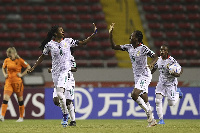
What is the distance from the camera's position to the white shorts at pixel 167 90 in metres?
12.7

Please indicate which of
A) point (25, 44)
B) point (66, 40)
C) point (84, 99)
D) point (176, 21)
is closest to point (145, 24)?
point (176, 21)

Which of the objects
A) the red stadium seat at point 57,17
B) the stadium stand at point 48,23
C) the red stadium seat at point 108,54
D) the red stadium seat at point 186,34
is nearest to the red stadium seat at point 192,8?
the red stadium seat at point 186,34

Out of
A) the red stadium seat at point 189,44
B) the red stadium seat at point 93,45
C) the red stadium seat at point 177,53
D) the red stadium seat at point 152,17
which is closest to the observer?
the red stadium seat at point 177,53

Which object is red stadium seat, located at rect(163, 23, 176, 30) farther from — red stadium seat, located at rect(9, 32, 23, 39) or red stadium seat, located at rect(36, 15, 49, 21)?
red stadium seat, located at rect(9, 32, 23, 39)

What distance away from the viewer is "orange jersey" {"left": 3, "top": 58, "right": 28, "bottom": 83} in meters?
14.2

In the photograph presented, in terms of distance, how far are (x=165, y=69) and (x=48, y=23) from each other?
37.5 feet

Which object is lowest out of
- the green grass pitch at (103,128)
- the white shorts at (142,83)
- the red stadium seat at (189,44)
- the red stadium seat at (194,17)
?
the green grass pitch at (103,128)

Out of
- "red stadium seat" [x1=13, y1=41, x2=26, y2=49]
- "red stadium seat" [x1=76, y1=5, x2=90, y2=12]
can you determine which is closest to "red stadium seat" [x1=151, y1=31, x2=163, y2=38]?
"red stadium seat" [x1=76, y1=5, x2=90, y2=12]

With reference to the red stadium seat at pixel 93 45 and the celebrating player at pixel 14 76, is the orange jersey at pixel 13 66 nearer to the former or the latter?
the celebrating player at pixel 14 76

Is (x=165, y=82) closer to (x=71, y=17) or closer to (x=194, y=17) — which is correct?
(x=71, y=17)

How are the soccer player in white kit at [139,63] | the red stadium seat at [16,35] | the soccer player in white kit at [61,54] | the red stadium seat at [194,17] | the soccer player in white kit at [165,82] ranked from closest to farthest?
1. the soccer player in white kit at [61,54]
2. the soccer player in white kit at [139,63]
3. the soccer player in white kit at [165,82]
4. the red stadium seat at [16,35]
5. the red stadium seat at [194,17]

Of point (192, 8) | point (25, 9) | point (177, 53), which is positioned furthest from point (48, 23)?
point (192, 8)

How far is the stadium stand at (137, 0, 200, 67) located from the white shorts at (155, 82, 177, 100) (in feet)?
28.5

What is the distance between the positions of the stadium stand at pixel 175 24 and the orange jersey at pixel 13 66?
882 centimetres
